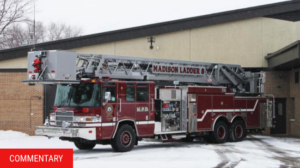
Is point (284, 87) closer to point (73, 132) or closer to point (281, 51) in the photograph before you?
point (281, 51)

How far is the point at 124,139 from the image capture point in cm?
1603

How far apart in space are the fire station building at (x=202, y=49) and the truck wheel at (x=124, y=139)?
8.93 m

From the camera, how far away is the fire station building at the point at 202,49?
24016 millimetres

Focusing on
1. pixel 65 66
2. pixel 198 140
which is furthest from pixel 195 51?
pixel 65 66

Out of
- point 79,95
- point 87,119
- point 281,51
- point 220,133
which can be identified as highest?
point 281,51

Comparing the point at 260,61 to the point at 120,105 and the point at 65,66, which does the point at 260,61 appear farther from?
the point at 65,66

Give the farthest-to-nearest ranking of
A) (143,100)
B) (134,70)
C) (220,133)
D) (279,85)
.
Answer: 1. (279,85)
2. (220,133)
3. (134,70)
4. (143,100)

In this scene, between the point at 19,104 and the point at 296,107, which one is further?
the point at 296,107

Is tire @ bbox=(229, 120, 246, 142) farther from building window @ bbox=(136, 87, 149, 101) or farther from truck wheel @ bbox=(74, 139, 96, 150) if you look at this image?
truck wheel @ bbox=(74, 139, 96, 150)

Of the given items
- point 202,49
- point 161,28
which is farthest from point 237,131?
point 161,28

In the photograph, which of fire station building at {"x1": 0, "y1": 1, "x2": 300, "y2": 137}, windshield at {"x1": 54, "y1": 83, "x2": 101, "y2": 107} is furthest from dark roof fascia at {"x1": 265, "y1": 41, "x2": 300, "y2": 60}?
windshield at {"x1": 54, "y1": 83, "x2": 101, "y2": 107}

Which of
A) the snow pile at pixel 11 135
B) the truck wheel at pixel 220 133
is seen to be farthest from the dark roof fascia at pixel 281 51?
the snow pile at pixel 11 135

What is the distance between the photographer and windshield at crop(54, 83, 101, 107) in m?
15.5

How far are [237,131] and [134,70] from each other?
19.8 feet
